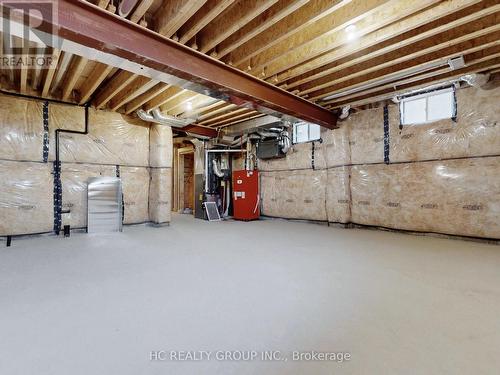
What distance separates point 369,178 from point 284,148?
7.19 feet

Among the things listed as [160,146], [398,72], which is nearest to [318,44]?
[398,72]

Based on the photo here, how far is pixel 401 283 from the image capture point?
7.18 feet

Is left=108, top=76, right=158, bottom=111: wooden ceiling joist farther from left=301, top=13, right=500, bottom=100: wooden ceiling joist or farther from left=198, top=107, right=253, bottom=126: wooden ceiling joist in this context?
left=301, top=13, right=500, bottom=100: wooden ceiling joist

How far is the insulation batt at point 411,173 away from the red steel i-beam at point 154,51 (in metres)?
2.07

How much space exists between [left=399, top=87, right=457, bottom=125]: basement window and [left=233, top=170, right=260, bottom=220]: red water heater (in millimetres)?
3614

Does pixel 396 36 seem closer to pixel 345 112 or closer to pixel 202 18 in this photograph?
pixel 345 112

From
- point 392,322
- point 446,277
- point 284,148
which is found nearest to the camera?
point 392,322

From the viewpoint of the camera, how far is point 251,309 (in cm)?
172

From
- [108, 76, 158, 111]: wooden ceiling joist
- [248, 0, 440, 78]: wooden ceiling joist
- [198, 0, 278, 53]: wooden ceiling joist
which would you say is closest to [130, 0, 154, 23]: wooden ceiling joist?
[198, 0, 278, 53]: wooden ceiling joist

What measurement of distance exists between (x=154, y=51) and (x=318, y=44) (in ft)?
6.14

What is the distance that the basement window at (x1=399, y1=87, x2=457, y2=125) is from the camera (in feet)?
13.4

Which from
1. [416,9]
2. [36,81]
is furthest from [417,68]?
[36,81]

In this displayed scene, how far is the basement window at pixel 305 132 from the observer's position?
6.00 metres

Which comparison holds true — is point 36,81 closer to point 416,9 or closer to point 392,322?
point 416,9
